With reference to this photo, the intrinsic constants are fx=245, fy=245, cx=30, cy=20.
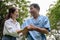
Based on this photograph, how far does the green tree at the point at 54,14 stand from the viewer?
7.69m

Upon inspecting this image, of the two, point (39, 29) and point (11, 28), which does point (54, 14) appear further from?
point (39, 29)

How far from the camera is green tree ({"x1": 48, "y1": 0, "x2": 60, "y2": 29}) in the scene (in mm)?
7695

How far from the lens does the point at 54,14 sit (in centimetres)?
782

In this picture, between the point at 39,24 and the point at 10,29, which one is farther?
the point at 10,29

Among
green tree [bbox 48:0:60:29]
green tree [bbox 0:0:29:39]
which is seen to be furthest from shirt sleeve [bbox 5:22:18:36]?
green tree [bbox 48:0:60:29]

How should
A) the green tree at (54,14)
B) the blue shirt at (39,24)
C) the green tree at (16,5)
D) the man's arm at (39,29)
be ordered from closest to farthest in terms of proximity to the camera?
1. the man's arm at (39,29)
2. the blue shirt at (39,24)
3. the green tree at (16,5)
4. the green tree at (54,14)

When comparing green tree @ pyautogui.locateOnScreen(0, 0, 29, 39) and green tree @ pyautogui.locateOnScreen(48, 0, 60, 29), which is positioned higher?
green tree @ pyautogui.locateOnScreen(0, 0, 29, 39)

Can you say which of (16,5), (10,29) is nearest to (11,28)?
(10,29)

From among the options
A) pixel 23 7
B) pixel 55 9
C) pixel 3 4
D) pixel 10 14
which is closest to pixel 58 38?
pixel 55 9

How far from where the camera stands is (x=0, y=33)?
568cm

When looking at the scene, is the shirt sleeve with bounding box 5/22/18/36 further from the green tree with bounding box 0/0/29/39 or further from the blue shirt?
the green tree with bounding box 0/0/29/39

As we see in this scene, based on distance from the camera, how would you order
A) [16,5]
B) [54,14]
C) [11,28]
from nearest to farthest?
[11,28] → [16,5] → [54,14]

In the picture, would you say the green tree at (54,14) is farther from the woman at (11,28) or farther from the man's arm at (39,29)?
the man's arm at (39,29)

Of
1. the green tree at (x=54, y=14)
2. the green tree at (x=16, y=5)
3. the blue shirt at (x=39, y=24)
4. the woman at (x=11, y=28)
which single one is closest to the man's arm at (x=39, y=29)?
the blue shirt at (x=39, y=24)
